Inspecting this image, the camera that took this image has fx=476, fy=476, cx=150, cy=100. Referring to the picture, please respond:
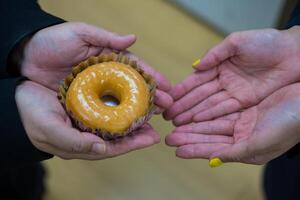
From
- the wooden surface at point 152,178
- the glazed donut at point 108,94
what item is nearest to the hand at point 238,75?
the glazed donut at point 108,94

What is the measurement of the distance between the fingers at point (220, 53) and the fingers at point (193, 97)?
1.8 inches

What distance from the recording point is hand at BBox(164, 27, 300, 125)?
39.4 inches

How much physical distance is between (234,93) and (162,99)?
0.54ft

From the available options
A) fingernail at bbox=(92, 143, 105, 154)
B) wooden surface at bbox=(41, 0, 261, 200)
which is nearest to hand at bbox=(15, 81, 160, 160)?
fingernail at bbox=(92, 143, 105, 154)

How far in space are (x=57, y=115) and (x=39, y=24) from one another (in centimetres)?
21

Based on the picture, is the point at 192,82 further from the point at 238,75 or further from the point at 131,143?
the point at 131,143

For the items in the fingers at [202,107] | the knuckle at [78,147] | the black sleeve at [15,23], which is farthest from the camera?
the fingers at [202,107]

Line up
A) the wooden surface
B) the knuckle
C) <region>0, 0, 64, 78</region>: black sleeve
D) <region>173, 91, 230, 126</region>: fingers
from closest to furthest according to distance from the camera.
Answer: the knuckle < <region>0, 0, 64, 78</region>: black sleeve < <region>173, 91, 230, 126</region>: fingers < the wooden surface

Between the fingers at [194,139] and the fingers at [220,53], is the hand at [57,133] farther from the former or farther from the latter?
the fingers at [220,53]

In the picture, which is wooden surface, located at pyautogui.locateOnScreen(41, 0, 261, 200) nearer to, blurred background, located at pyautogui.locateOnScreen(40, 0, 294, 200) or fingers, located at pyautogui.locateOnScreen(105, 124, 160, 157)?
blurred background, located at pyautogui.locateOnScreen(40, 0, 294, 200)

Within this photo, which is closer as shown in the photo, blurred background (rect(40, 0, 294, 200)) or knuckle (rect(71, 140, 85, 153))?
knuckle (rect(71, 140, 85, 153))

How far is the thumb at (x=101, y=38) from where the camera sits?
0.97 m

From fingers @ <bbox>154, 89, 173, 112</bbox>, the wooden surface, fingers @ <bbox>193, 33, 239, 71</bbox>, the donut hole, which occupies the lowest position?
the wooden surface

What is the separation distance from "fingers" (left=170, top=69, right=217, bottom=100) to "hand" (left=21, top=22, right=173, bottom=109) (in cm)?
5
